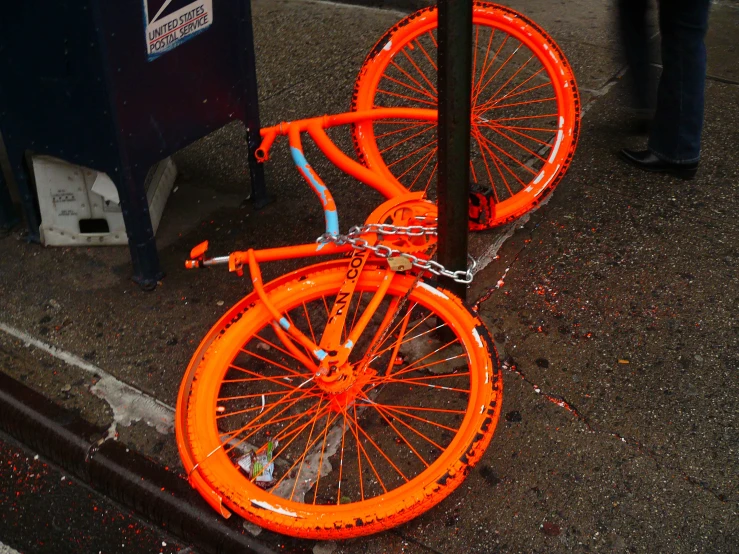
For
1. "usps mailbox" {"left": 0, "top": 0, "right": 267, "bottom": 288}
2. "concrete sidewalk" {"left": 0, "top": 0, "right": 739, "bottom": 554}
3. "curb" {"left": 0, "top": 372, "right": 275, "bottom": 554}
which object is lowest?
"curb" {"left": 0, "top": 372, "right": 275, "bottom": 554}

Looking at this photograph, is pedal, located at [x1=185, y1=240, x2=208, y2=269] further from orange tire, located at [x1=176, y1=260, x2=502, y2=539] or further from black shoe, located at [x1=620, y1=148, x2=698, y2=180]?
black shoe, located at [x1=620, y1=148, x2=698, y2=180]

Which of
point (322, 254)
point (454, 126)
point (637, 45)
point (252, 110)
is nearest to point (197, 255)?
point (322, 254)

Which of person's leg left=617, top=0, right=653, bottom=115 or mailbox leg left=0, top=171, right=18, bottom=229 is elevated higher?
person's leg left=617, top=0, right=653, bottom=115

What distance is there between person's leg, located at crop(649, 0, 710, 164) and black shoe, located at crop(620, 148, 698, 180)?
0.03 metres

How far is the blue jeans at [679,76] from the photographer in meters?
3.71

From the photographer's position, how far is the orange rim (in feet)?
11.9

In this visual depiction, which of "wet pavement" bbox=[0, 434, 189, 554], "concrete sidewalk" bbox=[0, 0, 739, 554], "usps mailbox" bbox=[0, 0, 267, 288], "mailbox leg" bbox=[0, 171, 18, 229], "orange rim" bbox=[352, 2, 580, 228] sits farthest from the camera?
"mailbox leg" bbox=[0, 171, 18, 229]

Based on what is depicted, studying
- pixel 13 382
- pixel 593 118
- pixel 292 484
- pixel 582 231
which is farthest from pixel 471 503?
pixel 593 118

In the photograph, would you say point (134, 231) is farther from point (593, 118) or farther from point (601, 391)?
point (593, 118)

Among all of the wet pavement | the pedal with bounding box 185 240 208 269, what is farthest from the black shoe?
the wet pavement

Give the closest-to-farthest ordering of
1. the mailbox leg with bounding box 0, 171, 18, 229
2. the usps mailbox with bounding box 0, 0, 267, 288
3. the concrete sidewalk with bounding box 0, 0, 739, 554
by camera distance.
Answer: the concrete sidewalk with bounding box 0, 0, 739, 554 < the usps mailbox with bounding box 0, 0, 267, 288 < the mailbox leg with bounding box 0, 171, 18, 229

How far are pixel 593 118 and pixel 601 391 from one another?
2132 millimetres

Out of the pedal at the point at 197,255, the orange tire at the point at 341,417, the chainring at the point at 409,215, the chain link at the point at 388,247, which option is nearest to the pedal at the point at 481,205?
the chainring at the point at 409,215

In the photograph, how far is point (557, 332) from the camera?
10.9ft
